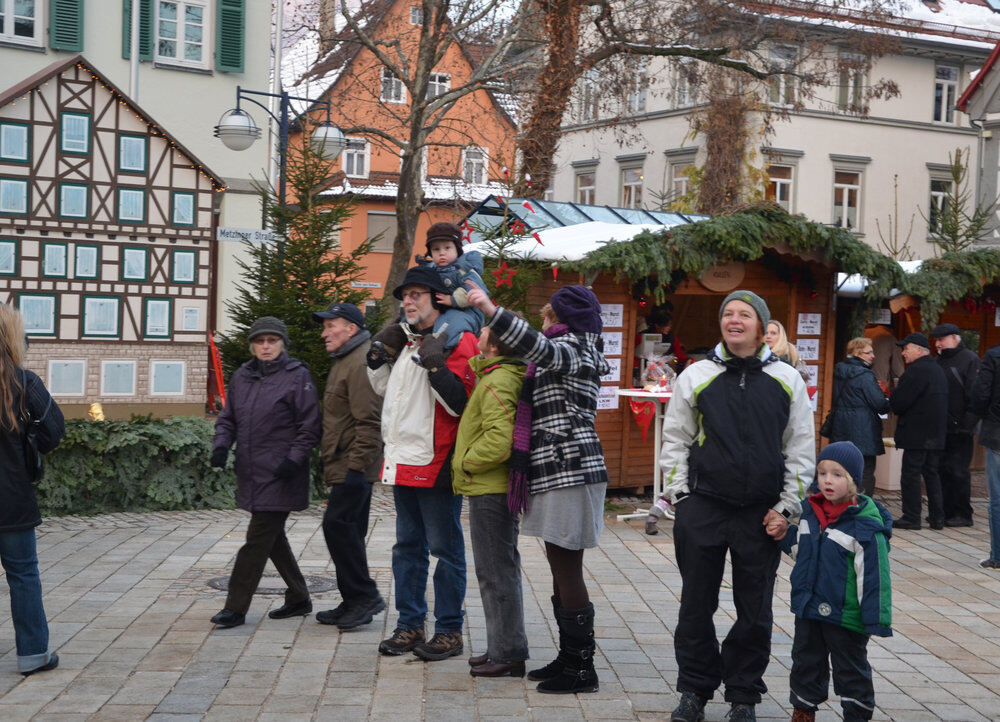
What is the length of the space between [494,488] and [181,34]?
2086 centimetres

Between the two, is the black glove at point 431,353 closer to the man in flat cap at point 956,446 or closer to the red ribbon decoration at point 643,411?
the red ribbon decoration at point 643,411

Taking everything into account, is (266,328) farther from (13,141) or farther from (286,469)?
(13,141)

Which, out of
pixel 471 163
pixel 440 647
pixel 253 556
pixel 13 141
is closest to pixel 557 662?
pixel 440 647

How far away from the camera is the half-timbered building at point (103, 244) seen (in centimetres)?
1234

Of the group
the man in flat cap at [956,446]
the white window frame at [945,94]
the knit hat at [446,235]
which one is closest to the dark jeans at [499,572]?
the knit hat at [446,235]

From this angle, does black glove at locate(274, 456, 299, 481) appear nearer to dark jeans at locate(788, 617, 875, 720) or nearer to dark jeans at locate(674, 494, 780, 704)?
dark jeans at locate(674, 494, 780, 704)

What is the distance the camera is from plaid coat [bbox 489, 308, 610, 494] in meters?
5.61

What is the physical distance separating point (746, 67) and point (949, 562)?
14.6 meters

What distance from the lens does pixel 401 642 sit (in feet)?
20.7

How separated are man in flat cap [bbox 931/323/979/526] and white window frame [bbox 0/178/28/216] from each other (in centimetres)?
877

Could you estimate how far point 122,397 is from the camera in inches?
520

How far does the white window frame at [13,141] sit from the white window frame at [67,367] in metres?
2.07

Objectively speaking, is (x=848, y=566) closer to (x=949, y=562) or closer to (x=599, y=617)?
(x=599, y=617)

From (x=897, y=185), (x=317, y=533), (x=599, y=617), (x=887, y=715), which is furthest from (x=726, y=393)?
(x=897, y=185)
